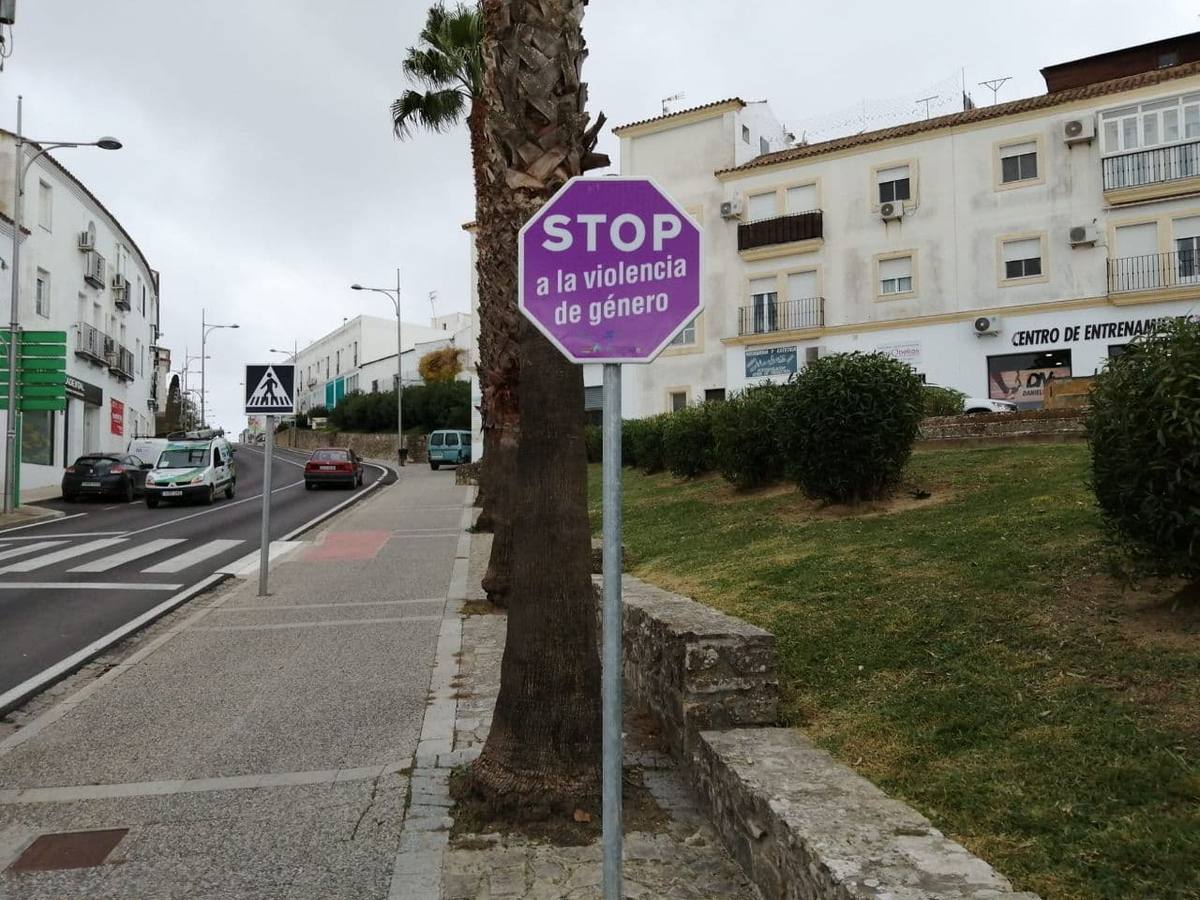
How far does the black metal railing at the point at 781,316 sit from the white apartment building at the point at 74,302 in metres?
24.9

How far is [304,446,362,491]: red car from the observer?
34938mm

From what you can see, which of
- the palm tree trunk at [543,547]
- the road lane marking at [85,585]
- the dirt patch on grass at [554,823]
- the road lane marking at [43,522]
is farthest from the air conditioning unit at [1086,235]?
the dirt patch on grass at [554,823]

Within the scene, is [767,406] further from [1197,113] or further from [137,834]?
[1197,113]

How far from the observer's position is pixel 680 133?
37.4 meters

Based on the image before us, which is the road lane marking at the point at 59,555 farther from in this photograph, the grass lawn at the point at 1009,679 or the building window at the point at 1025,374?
the building window at the point at 1025,374

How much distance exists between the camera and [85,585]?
40.8 feet

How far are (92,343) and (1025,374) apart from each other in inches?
1428

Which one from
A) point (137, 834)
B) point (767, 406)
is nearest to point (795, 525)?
point (767, 406)

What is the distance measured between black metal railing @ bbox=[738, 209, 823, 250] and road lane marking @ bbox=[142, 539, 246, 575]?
75.5ft

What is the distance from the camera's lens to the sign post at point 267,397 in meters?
11.7

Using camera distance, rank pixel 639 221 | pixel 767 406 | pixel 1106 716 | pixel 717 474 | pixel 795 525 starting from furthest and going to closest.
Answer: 1. pixel 717 474
2. pixel 767 406
3. pixel 795 525
4. pixel 1106 716
5. pixel 639 221

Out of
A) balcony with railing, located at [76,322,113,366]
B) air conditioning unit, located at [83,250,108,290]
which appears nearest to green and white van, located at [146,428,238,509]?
balcony with railing, located at [76,322,113,366]

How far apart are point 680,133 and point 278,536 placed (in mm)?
24894

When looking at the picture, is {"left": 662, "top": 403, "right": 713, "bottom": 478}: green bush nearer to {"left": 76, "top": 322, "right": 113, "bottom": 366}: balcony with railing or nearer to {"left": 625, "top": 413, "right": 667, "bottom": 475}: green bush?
{"left": 625, "top": 413, "right": 667, "bottom": 475}: green bush
